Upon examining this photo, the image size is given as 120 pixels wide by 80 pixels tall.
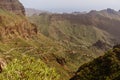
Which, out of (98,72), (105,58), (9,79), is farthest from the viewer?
(105,58)

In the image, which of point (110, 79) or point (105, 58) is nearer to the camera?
point (110, 79)

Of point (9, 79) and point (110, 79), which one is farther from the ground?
point (9, 79)

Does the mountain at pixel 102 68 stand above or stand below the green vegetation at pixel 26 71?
below

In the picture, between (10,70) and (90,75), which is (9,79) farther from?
(90,75)

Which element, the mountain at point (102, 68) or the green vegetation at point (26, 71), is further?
the mountain at point (102, 68)

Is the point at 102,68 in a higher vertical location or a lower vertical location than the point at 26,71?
lower

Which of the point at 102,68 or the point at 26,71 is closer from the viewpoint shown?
the point at 26,71

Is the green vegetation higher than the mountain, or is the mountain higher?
the green vegetation

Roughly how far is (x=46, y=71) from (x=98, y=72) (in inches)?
3205

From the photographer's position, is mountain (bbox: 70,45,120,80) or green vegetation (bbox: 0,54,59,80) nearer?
green vegetation (bbox: 0,54,59,80)

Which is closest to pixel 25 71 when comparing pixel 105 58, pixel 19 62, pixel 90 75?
pixel 19 62

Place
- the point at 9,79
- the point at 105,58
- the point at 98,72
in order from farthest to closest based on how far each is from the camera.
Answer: the point at 105,58 < the point at 98,72 < the point at 9,79

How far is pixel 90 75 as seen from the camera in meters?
132

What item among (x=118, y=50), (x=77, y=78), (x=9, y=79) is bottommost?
(x=77, y=78)
